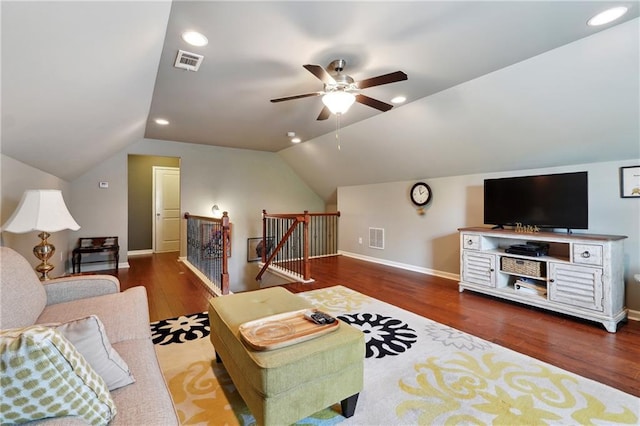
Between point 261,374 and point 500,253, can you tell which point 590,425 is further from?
point 500,253

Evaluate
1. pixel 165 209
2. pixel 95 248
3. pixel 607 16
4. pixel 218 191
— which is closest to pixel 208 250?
pixel 218 191

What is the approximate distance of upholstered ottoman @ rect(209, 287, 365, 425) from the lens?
A: 1332 mm

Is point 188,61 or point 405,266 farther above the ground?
point 188,61

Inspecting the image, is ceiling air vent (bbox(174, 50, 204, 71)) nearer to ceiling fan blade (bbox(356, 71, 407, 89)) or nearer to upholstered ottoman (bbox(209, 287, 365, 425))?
ceiling fan blade (bbox(356, 71, 407, 89))

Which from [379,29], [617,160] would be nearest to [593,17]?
[379,29]

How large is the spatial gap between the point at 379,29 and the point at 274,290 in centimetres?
218

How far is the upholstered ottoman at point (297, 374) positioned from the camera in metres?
1.33

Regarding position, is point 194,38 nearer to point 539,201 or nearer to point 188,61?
point 188,61

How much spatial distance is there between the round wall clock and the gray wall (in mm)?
5603

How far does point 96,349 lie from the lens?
1.08m

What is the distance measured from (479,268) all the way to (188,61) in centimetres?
402

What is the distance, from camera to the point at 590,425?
1.52 m

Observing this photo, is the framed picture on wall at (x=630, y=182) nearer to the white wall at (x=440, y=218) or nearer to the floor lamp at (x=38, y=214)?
the white wall at (x=440, y=218)

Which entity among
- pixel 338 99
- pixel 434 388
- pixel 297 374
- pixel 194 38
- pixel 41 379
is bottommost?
pixel 434 388
